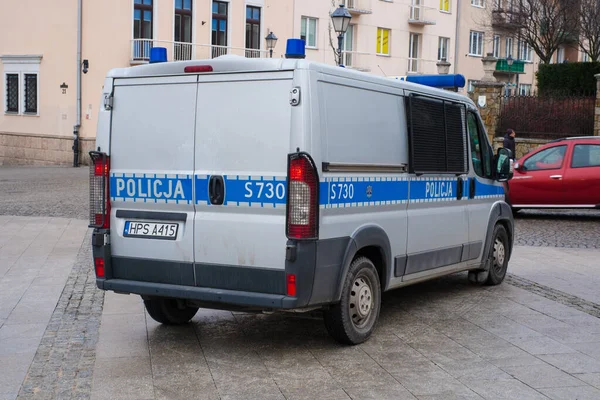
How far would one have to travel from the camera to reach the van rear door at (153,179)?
7035 millimetres

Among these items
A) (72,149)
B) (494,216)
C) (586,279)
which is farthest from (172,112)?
(72,149)

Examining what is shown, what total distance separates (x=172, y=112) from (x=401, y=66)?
4386cm

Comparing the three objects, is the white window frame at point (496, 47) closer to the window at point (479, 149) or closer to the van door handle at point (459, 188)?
the window at point (479, 149)

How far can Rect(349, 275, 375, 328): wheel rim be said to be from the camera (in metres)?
7.31

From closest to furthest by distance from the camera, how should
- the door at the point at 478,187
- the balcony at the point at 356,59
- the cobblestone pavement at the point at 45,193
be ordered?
the door at the point at 478,187 < the cobblestone pavement at the point at 45,193 < the balcony at the point at 356,59

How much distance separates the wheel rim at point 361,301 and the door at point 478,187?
7.11 feet

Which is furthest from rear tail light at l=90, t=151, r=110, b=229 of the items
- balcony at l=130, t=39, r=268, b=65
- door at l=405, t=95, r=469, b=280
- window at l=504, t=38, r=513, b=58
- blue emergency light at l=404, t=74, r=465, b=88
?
window at l=504, t=38, r=513, b=58

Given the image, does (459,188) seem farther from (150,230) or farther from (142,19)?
(142,19)

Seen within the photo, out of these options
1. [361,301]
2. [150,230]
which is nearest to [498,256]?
[361,301]

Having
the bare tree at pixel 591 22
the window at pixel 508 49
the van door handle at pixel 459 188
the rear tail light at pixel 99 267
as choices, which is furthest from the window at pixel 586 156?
the window at pixel 508 49

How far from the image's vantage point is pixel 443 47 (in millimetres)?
53094

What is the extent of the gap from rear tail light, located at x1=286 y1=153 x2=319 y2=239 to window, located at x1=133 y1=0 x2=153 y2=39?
3261 centimetres

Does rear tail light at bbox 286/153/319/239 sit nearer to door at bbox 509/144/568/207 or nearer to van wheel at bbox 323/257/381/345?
van wheel at bbox 323/257/381/345

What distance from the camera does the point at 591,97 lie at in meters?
29.1
